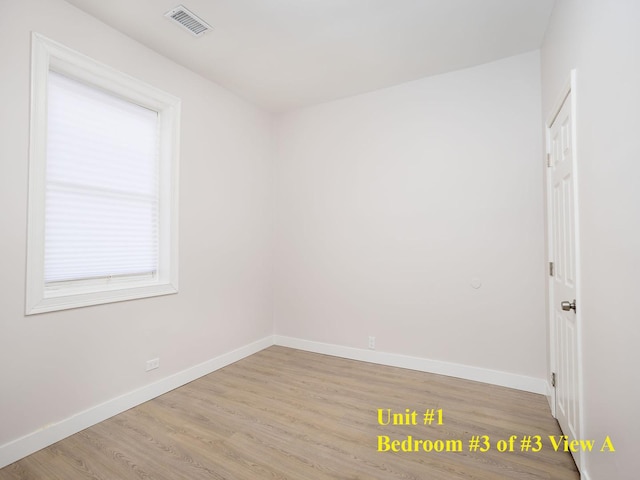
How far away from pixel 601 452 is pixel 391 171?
2.79m

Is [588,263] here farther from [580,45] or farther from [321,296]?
[321,296]

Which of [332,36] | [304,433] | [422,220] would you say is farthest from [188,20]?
[304,433]

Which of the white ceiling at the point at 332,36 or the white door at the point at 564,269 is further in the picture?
the white ceiling at the point at 332,36

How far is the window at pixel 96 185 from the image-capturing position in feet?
7.18

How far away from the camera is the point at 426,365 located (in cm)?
340

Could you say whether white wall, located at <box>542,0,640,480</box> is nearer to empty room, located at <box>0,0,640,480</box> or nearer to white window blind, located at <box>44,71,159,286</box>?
empty room, located at <box>0,0,640,480</box>

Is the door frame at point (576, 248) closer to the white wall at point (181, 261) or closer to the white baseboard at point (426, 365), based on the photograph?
the white baseboard at point (426, 365)

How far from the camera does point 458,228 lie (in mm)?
3273

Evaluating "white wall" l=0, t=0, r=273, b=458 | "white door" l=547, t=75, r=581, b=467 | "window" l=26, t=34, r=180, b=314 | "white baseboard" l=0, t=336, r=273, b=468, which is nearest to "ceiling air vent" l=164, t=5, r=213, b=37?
"white wall" l=0, t=0, r=273, b=458

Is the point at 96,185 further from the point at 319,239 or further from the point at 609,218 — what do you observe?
the point at 609,218

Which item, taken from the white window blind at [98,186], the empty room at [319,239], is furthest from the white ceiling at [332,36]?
the white window blind at [98,186]

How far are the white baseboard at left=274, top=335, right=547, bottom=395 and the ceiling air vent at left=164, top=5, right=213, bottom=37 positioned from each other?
3397 mm

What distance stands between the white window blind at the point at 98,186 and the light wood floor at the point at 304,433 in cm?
116

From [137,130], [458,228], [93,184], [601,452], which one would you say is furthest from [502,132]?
[93,184]
